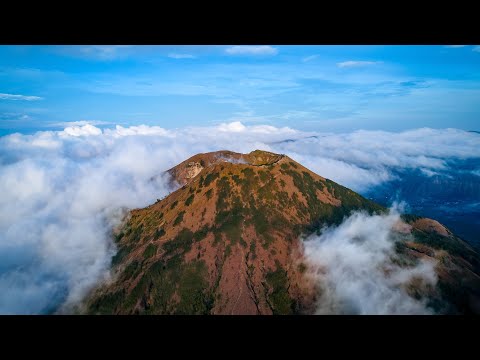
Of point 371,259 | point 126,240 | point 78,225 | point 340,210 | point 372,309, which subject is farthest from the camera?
point 78,225

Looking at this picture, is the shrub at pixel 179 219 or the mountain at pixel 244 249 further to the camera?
the shrub at pixel 179 219

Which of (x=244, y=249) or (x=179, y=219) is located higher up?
(x=179, y=219)

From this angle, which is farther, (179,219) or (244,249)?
(179,219)

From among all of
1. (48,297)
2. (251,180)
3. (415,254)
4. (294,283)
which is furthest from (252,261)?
(48,297)

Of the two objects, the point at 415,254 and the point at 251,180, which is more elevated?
the point at 251,180

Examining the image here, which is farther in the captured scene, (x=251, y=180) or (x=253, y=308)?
(x=251, y=180)

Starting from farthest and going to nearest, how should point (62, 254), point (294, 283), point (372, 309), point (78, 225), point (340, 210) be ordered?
point (78, 225), point (62, 254), point (340, 210), point (294, 283), point (372, 309)

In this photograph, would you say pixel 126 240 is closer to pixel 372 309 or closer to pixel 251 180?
pixel 251 180

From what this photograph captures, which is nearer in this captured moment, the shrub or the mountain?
the mountain
